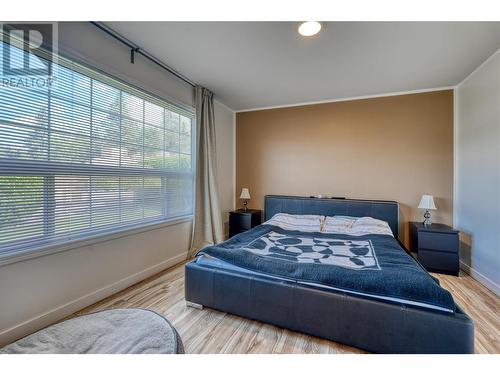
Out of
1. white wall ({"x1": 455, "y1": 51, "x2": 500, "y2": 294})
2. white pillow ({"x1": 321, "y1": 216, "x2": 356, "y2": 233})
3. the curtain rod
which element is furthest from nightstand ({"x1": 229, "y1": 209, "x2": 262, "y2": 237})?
white wall ({"x1": 455, "y1": 51, "x2": 500, "y2": 294})

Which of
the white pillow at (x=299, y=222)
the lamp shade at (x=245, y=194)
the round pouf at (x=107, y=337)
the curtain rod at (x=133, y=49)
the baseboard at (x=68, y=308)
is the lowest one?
the baseboard at (x=68, y=308)

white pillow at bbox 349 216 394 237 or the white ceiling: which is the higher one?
the white ceiling

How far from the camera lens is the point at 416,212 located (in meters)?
3.32

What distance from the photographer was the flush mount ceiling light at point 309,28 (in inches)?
74.4

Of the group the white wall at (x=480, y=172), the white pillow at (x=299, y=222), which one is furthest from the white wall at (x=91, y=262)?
the white wall at (x=480, y=172)

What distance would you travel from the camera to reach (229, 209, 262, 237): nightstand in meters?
3.82

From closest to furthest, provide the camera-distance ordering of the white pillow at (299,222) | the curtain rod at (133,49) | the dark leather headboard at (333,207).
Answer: the curtain rod at (133,49) < the white pillow at (299,222) < the dark leather headboard at (333,207)

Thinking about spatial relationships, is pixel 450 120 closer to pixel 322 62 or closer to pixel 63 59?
pixel 322 62

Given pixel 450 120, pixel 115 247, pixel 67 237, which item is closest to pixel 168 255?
pixel 115 247

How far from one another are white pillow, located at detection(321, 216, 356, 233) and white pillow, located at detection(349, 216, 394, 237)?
2.8 inches

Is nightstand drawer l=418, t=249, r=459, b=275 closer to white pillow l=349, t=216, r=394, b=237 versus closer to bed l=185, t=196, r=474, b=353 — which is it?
white pillow l=349, t=216, r=394, b=237

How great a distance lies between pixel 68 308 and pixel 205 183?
2.06 m

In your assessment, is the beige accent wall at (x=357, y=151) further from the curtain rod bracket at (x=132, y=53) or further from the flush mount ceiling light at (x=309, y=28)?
the curtain rod bracket at (x=132, y=53)

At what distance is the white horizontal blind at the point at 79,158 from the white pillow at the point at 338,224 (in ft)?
7.34
